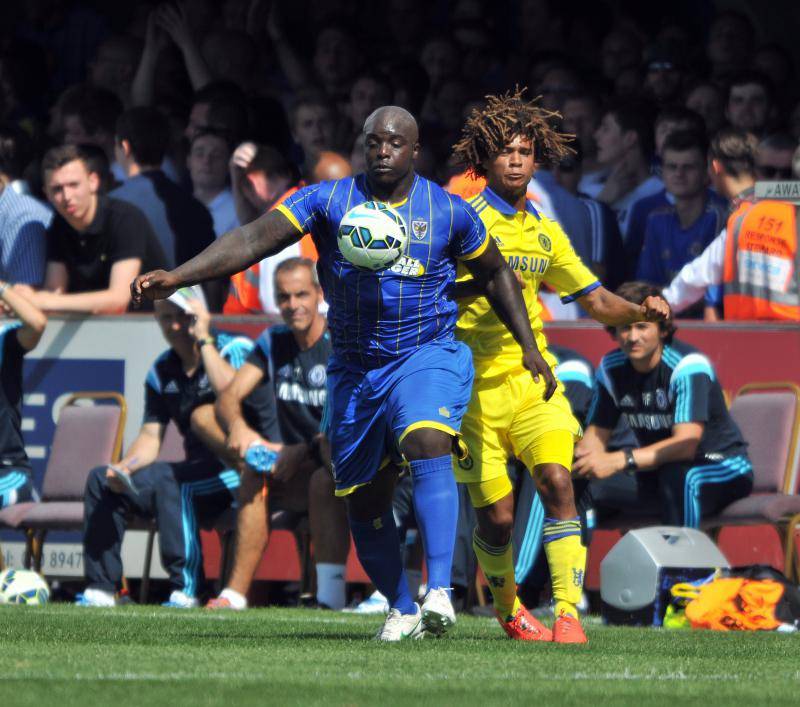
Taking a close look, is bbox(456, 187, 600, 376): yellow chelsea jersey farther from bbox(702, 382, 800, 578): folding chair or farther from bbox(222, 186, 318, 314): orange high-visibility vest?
bbox(222, 186, 318, 314): orange high-visibility vest

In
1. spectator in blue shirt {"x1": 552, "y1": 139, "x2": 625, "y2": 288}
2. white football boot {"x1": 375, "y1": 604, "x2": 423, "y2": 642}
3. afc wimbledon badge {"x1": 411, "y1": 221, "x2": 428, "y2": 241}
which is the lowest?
white football boot {"x1": 375, "y1": 604, "x2": 423, "y2": 642}

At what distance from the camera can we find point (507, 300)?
7770 mm

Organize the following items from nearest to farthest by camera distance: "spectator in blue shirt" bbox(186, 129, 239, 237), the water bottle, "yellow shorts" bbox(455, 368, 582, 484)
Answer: "yellow shorts" bbox(455, 368, 582, 484) < the water bottle < "spectator in blue shirt" bbox(186, 129, 239, 237)

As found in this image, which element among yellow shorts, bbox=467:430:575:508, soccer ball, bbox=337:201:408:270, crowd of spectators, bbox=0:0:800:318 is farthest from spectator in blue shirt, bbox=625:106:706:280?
soccer ball, bbox=337:201:408:270

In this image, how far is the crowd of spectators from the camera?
473 inches

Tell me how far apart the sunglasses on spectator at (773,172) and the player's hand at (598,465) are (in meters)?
2.20

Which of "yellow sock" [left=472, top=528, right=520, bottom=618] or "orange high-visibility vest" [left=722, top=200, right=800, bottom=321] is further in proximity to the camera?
"orange high-visibility vest" [left=722, top=200, right=800, bottom=321]

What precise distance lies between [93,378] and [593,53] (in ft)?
18.3

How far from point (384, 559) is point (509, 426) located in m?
0.87

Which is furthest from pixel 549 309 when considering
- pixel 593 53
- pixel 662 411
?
pixel 593 53

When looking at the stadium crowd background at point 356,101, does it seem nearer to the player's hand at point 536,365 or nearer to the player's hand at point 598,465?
the player's hand at point 598,465

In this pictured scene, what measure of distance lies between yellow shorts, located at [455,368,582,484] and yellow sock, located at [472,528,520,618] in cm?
33

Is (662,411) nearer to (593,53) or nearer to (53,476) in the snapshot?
(53,476)

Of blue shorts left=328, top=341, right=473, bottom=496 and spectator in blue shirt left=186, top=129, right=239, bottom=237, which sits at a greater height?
spectator in blue shirt left=186, top=129, right=239, bottom=237
